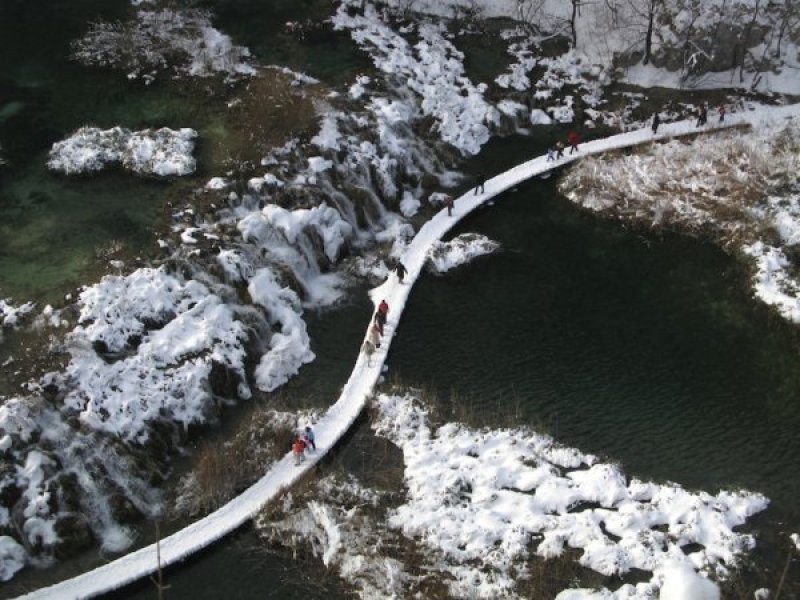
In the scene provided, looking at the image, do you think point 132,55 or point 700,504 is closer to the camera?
point 700,504

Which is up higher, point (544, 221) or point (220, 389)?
point (544, 221)

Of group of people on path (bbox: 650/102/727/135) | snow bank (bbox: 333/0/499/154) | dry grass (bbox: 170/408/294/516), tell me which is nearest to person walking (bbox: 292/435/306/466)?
dry grass (bbox: 170/408/294/516)

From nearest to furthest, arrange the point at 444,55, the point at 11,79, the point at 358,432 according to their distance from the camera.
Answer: the point at 358,432
the point at 11,79
the point at 444,55

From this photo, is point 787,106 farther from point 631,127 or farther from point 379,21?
point 379,21

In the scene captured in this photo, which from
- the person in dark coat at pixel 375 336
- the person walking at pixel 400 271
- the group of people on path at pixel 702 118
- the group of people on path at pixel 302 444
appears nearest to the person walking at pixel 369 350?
the person in dark coat at pixel 375 336

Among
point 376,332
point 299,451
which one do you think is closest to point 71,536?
point 299,451

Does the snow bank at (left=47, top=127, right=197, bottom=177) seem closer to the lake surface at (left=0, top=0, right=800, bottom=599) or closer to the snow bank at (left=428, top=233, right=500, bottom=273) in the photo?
the lake surface at (left=0, top=0, right=800, bottom=599)

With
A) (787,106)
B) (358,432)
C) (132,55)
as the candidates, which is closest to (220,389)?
(358,432)
